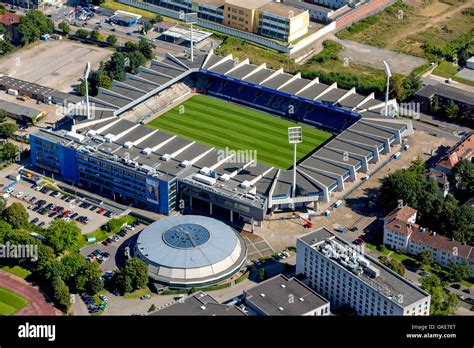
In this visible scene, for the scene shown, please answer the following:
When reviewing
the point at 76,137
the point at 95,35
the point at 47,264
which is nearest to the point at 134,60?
the point at 95,35

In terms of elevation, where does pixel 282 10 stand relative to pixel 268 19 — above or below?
above

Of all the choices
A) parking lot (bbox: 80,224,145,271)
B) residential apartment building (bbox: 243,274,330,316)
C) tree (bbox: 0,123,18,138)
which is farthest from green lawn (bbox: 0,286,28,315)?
tree (bbox: 0,123,18,138)

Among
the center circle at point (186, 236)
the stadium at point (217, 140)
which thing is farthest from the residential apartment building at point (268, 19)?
the center circle at point (186, 236)

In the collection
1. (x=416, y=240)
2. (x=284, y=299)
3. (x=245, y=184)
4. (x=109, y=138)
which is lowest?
(x=416, y=240)

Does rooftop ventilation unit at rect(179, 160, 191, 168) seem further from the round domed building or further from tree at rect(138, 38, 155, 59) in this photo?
tree at rect(138, 38, 155, 59)

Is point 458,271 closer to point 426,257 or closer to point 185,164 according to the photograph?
point 426,257

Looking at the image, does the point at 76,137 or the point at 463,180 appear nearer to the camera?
the point at 463,180
